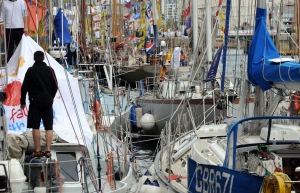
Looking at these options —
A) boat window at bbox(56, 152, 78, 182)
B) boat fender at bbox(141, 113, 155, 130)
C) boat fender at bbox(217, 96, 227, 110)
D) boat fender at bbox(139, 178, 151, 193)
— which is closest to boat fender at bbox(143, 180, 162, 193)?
boat fender at bbox(139, 178, 151, 193)

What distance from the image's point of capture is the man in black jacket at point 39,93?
9094mm

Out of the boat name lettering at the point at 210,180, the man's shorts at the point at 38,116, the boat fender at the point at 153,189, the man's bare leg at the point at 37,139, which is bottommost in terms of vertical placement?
the boat fender at the point at 153,189

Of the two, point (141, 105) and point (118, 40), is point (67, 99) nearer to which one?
point (141, 105)

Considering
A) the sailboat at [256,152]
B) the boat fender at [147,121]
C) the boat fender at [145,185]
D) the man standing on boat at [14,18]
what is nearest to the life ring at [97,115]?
the boat fender at [145,185]

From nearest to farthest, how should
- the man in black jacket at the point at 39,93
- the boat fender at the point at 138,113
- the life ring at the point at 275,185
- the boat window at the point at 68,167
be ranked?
the life ring at the point at 275,185, the man in black jacket at the point at 39,93, the boat window at the point at 68,167, the boat fender at the point at 138,113

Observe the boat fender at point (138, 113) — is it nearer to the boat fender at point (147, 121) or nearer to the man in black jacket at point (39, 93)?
the boat fender at point (147, 121)

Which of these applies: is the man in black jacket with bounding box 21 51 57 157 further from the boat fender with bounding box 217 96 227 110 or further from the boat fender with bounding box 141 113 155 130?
the boat fender with bounding box 141 113 155 130

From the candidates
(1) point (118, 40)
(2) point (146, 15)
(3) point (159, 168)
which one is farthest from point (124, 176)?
(1) point (118, 40)

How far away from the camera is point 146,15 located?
117 feet

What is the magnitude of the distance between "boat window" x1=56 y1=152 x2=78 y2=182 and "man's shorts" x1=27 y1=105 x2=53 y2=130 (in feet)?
3.22

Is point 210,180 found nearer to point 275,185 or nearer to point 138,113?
point 275,185

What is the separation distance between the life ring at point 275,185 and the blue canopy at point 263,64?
8.76 ft

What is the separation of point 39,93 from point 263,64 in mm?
3637

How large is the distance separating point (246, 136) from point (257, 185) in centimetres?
242
